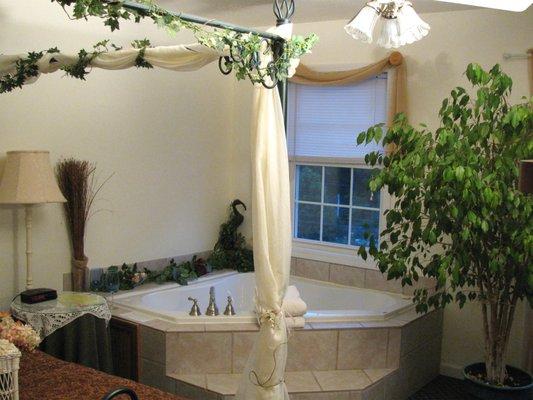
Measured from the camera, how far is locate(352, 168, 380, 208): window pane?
177 inches

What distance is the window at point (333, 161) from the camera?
14.6 ft

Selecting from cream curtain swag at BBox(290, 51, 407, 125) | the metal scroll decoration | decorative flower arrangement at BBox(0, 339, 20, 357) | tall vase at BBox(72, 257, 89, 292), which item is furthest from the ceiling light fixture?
tall vase at BBox(72, 257, 89, 292)

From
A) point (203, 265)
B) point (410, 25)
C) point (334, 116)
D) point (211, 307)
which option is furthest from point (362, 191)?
point (410, 25)

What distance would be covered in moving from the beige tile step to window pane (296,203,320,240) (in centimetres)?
149

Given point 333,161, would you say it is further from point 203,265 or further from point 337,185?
point 203,265

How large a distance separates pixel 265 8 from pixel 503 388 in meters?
2.84

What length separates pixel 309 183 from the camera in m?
4.80

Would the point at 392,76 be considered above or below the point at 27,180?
above

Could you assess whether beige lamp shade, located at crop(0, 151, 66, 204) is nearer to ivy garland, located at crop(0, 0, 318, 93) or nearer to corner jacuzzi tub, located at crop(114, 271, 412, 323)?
corner jacuzzi tub, located at crop(114, 271, 412, 323)

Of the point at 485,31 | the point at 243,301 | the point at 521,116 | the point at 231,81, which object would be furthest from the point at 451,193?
the point at 231,81

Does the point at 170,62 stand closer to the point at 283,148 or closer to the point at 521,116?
the point at 283,148

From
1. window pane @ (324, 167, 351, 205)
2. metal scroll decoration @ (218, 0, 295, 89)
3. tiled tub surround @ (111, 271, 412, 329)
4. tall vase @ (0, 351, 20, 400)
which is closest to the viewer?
tall vase @ (0, 351, 20, 400)

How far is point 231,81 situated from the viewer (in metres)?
5.02

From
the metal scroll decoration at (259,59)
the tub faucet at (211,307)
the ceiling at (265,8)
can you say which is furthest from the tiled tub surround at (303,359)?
the ceiling at (265,8)
